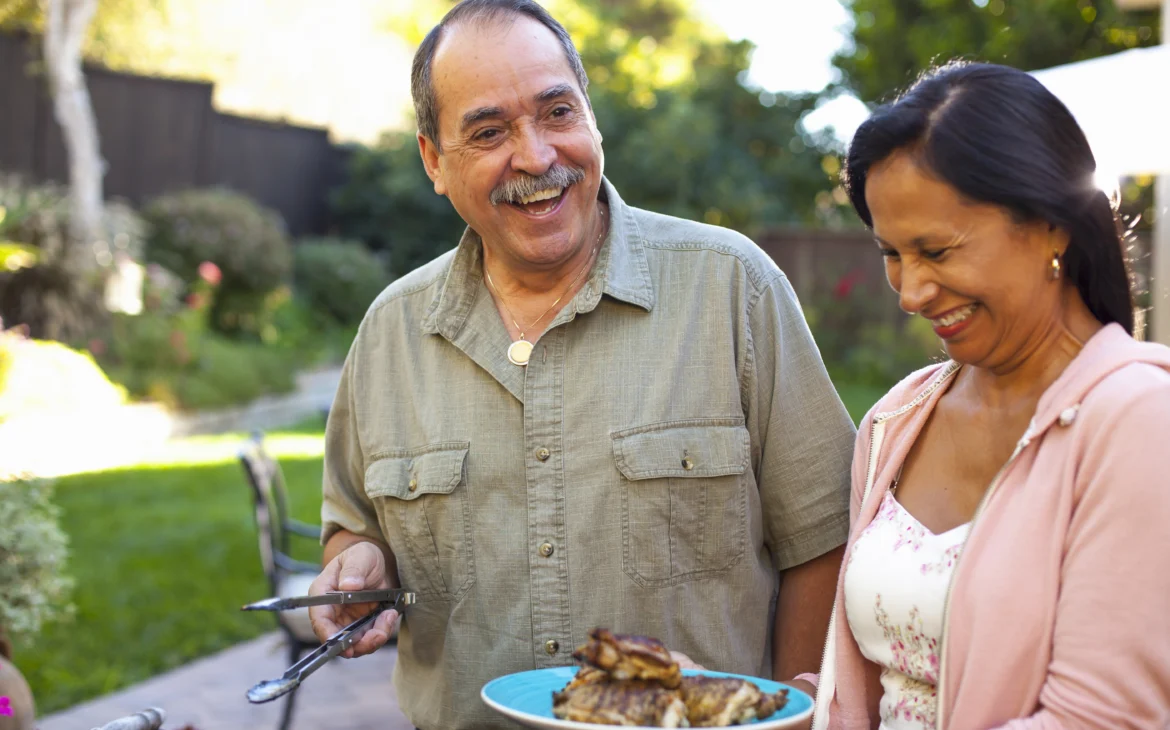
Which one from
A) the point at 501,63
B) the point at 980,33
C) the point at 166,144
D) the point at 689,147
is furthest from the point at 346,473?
the point at 689,147

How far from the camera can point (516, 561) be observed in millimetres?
2174

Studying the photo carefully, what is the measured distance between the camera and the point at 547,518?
216cm

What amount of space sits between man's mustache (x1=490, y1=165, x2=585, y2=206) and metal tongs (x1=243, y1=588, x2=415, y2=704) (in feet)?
2.39

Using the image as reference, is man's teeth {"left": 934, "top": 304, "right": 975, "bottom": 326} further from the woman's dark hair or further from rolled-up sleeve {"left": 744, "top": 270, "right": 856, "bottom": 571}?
rolled-up sleeve {"left": 744, "top": 270, "right": 856, "bottom": 571}

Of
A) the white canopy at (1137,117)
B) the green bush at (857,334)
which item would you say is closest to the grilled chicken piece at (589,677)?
the white canopy at (1137,117)

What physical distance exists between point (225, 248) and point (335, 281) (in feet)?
7.43

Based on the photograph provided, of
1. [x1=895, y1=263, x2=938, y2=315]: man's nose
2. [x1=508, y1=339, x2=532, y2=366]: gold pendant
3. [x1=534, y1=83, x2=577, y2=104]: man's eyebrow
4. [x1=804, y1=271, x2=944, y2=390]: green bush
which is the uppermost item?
[x1=534, y1=83, x2=577, y2=104]: man's eyebrow

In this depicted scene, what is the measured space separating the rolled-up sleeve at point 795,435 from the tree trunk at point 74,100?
1113cm

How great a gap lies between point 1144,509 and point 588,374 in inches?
39.7

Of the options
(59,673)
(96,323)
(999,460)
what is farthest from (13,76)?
(999,460)

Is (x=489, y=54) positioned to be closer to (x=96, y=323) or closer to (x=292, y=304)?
(x=96, y=323)

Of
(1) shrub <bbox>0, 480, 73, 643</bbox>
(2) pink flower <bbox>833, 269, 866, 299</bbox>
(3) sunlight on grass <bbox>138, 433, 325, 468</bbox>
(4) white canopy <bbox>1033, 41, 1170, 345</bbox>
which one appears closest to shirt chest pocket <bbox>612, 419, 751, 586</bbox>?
(1) shrub <bbox>0, 480, 73, 643</bbox>

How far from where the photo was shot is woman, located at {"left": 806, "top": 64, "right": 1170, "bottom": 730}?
1.49 metres

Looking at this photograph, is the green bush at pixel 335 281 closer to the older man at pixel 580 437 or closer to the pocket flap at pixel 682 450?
the older man at pixel 580 437
